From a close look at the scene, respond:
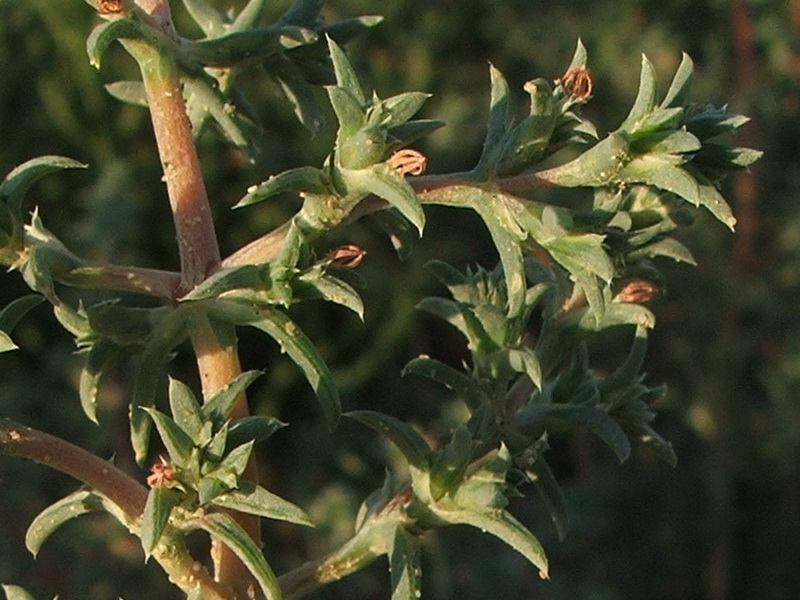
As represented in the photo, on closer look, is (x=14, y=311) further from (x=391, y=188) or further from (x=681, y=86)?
(x=681, y=86)

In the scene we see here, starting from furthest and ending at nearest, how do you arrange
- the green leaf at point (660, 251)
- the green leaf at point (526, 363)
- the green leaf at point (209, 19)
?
1. the green leaf at point (209, 19)
2. the green leaf at point (660, 251)
3. the green leaf at point (526, 363)

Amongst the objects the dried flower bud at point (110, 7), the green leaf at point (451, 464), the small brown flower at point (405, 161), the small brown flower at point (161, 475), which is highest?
the dried flower bud at point (110, 7)

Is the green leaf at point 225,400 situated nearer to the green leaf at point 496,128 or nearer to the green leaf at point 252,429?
the green leaf at point 252,429

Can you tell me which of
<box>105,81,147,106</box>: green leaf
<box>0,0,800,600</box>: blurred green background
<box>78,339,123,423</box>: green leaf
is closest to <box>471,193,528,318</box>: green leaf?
<box>78,339,123,423</box>: green leaf

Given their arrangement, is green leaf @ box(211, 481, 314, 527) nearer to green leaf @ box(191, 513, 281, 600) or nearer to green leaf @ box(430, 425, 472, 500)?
green leaf @ box(191, 513, 281, 600)

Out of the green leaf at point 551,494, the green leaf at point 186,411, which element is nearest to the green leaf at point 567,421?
the green leaf at point 551,494

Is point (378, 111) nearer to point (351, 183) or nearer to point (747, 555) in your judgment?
point (351, 183)

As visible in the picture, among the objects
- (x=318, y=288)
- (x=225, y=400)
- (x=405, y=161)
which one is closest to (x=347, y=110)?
(x=405, y=161)
